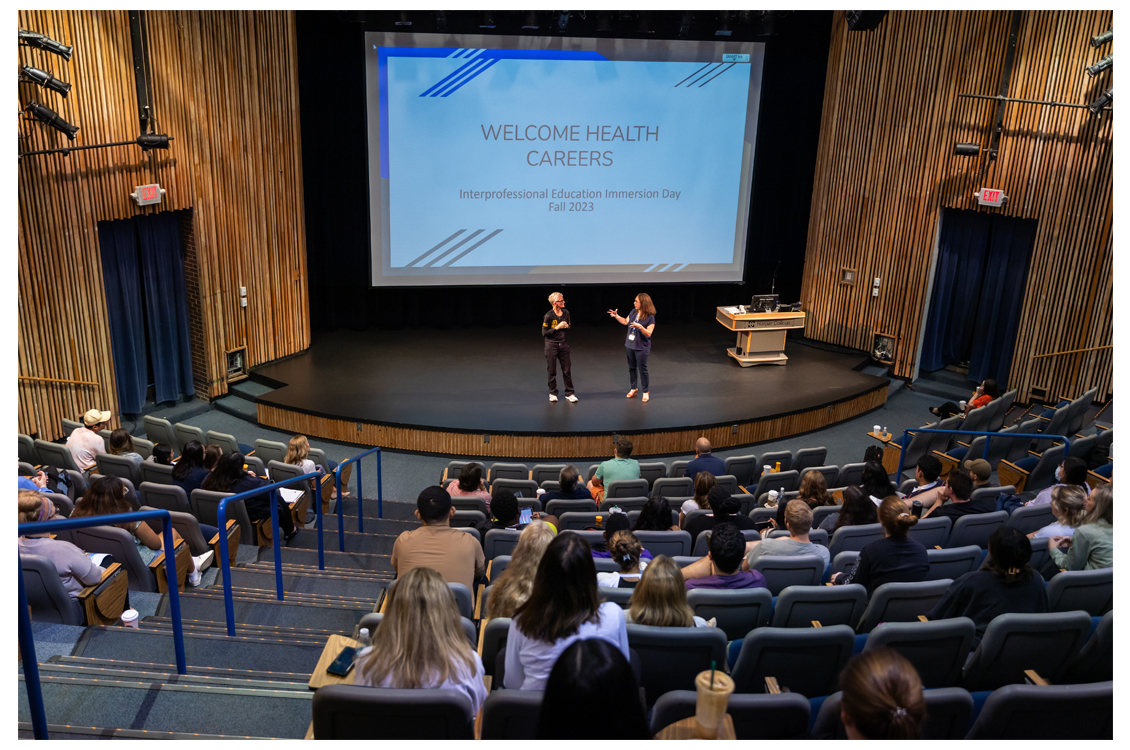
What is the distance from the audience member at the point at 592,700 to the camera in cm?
182

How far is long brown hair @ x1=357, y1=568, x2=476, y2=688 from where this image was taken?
8.16 feet

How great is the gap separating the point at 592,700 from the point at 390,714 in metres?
0.83

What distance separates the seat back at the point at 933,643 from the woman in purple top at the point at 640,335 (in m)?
Answer: 5.82

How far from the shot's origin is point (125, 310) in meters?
8.98

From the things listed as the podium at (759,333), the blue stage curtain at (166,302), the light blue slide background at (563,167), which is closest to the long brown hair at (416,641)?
the blue stage curtain at (166,302)

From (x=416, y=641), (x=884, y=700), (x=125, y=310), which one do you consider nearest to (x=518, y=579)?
(x=416, y=641)

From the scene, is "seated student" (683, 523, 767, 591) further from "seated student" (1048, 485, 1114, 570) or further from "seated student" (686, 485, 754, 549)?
"seated student" (1048, 485, 1114, 570)

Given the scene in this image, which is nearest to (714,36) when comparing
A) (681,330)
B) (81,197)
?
(681,330)

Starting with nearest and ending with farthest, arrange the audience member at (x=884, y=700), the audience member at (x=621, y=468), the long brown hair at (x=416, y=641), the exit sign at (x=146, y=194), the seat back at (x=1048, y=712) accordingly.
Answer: the audience member at (x=884, y=700) < the long brown hair at (x=416, y=641) < the seat back at (x=1048, y=712) < the audience member at (x=621, y=468) < the exit sign at (x=146, y=194)

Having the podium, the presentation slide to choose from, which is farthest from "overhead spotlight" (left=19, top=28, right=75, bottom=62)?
the podium

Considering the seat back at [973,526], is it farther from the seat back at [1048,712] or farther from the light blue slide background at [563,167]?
the light blue slide background at [563,167]

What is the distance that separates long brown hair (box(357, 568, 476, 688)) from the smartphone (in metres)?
0.38

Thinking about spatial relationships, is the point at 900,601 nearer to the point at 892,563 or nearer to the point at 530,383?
the point at 892,563

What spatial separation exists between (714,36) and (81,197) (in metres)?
8.08
